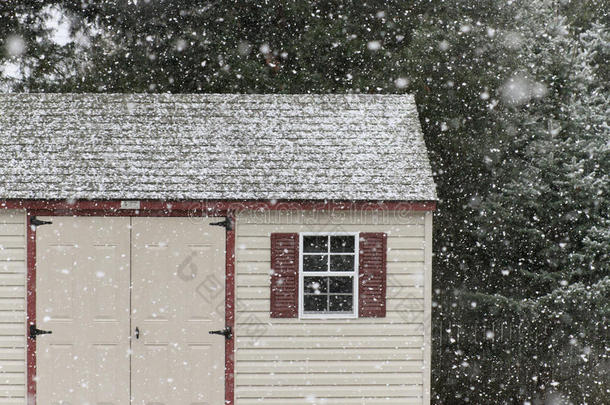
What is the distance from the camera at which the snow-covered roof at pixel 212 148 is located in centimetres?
935

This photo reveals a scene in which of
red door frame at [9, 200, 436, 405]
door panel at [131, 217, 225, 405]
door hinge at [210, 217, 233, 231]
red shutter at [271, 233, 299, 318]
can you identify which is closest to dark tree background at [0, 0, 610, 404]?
red door frame at [9, 200, 436, 405]

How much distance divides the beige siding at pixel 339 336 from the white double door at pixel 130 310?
39 centimetres

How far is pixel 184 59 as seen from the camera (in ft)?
56.5

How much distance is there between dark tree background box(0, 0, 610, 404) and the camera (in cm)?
1323

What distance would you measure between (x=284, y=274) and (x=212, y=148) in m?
2.16

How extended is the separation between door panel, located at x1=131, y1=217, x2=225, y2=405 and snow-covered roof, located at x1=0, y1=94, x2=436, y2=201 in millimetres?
588

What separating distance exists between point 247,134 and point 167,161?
1275mm

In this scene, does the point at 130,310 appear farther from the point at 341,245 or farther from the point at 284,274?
the point at 341,245

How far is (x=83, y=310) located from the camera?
368 inches

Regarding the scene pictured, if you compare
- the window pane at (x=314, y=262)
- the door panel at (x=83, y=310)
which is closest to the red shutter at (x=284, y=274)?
the door panel at (x=83, y=310)

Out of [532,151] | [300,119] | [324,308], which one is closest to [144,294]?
[300,119]

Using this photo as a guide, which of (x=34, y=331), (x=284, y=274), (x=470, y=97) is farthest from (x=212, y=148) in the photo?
(x=470, y=97)

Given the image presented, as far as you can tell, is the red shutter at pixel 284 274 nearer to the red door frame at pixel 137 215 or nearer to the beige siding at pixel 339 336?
the beige siding at pixel 339 336

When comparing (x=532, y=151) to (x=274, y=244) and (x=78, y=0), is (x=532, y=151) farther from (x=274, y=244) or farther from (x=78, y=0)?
(x=78, y=0)
